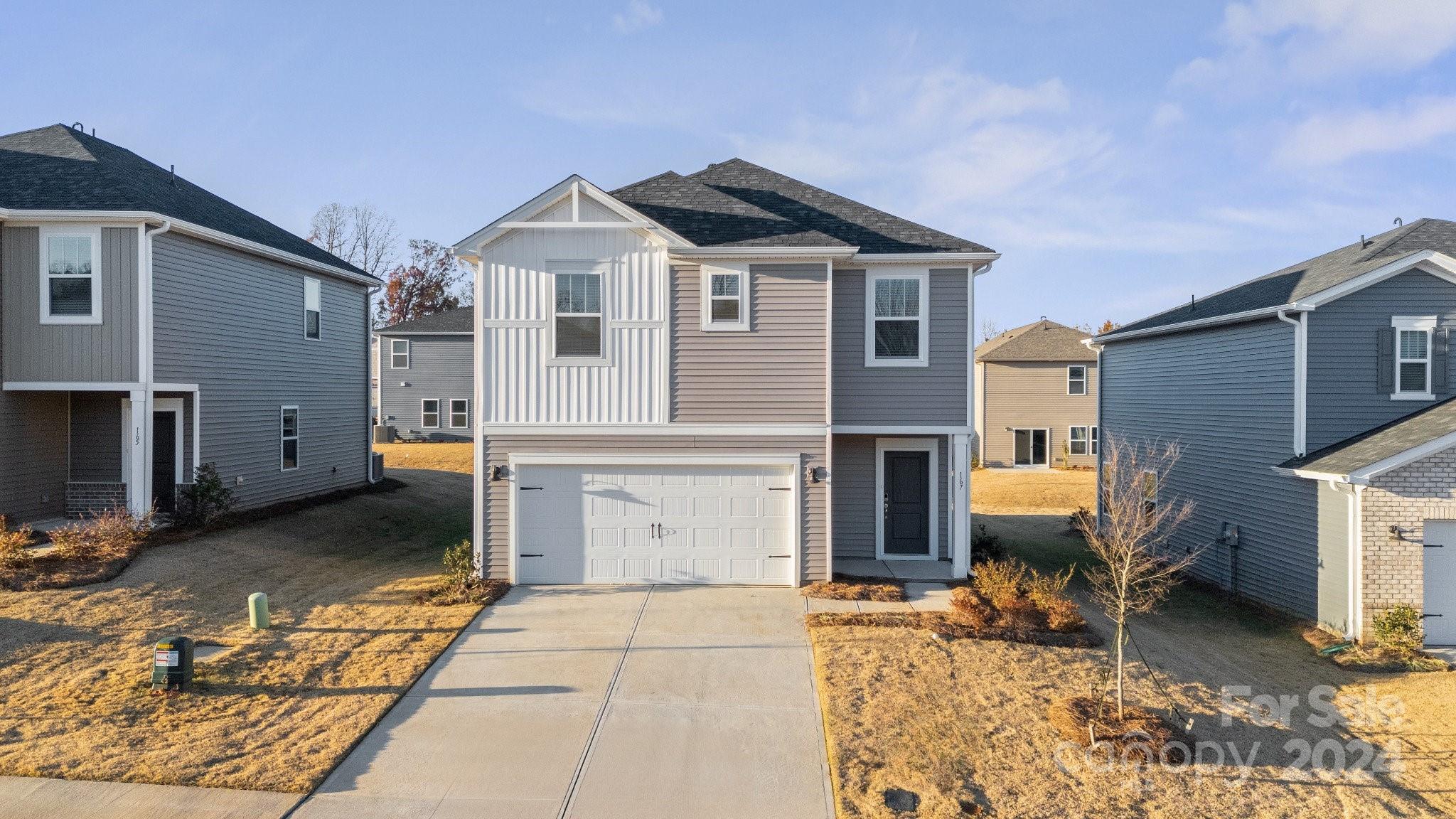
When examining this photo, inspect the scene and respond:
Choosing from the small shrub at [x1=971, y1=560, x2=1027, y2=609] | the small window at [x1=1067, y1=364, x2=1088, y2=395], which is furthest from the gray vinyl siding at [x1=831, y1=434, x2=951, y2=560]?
the small window at [x1=1067, y1=364, x2=1088, y2=395]

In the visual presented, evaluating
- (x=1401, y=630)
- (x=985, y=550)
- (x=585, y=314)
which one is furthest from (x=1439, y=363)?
(x=585, y=314)

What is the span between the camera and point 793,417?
13.3 m

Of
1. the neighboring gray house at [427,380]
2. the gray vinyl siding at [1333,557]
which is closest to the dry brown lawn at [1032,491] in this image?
the gray vinyl siding at [1333,557]

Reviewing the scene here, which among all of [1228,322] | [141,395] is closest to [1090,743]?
[1228,322]

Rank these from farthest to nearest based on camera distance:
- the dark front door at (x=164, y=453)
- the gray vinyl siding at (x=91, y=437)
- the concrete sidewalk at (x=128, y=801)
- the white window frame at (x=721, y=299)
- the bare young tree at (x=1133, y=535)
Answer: the dark front door at (x=164, y=453) < the gray vinyl siding at (x=91, y=437) < the white window frame at (x=721, y=299) < the bare young tree at (x=1133, y=535) < the concrete sidewalk at (x=128, y=801)

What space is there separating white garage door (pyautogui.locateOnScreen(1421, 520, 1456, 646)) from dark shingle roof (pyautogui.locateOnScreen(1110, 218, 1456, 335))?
4348 millimetres

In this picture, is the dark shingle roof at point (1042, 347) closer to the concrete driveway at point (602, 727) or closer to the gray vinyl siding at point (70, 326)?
the concrete driveway at point (602, 727)

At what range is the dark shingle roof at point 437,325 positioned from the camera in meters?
36.0

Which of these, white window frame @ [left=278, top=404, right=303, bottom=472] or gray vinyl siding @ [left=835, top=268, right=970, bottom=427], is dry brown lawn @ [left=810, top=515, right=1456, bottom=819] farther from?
white window frame @ [left=278, top=404, right=303, bottom=472]

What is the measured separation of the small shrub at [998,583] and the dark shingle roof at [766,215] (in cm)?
526

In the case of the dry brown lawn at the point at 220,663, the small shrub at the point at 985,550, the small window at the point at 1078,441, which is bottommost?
the dry brown lawn at the point at 220,663

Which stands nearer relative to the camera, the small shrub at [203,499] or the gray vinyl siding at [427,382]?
the small shrub at [203,499]

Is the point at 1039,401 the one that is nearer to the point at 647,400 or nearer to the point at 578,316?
the point at 647,400

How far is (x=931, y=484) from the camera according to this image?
14.7 meters
